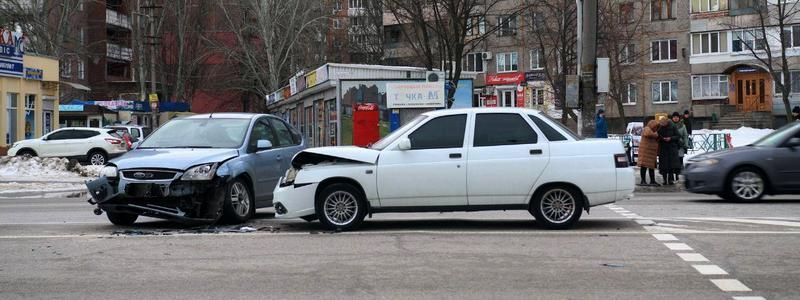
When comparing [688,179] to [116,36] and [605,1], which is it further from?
[116,36]

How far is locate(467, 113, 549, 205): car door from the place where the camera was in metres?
10.8

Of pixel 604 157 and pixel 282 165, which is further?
pixel 282 165

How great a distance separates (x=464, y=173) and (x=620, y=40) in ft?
123

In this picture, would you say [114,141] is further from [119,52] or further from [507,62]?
[507,62]

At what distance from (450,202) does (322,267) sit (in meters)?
2.90

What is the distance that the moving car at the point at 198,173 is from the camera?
11.0 meters

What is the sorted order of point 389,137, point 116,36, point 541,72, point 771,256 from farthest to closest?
point 116,36 → point 541,72 → point 389,137 → point 771,256

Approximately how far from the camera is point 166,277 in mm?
7895

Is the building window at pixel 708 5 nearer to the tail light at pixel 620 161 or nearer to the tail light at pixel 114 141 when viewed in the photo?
the tail light at pixel 114 141

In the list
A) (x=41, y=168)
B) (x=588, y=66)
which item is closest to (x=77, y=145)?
(x=41, y=168)

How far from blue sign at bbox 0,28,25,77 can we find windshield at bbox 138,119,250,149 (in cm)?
2212

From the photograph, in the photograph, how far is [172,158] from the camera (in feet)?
36.6

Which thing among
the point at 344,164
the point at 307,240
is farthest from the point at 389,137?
the point at 307,240

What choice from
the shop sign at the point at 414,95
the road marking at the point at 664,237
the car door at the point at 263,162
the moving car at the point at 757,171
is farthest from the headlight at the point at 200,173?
the shop sign at the point at 414,95
